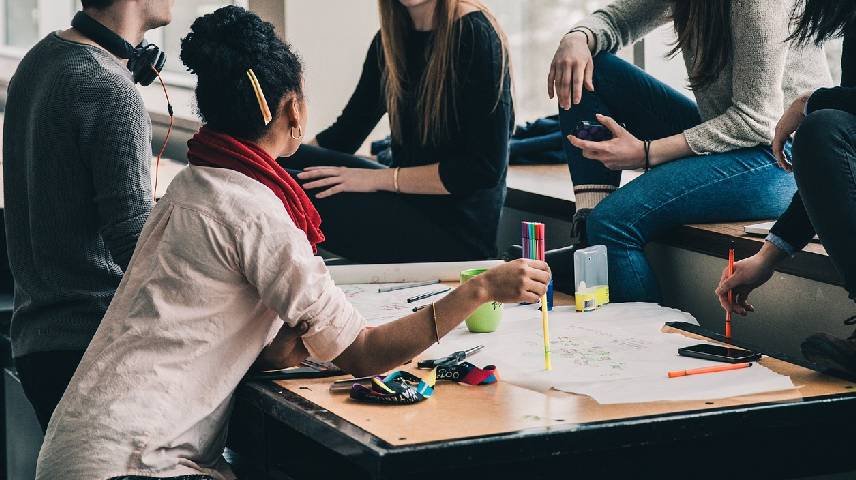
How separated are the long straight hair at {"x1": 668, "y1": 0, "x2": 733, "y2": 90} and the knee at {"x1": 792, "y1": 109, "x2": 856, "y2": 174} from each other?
57 centimetres

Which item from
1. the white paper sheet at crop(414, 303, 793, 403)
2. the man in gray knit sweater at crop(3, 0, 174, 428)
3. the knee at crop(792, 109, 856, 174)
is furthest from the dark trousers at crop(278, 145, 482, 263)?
the knee at crop(792, 109, 856, 174)

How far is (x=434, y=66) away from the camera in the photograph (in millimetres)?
2465

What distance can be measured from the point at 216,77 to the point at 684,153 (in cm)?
104

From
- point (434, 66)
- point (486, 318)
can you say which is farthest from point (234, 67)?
point (434, 66)

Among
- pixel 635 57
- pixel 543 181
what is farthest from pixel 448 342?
pixel 635 57

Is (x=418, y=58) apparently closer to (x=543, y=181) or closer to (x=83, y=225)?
(x=543, y=181)

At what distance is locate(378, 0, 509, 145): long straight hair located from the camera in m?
2.45

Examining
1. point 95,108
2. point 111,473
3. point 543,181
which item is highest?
point 95,108

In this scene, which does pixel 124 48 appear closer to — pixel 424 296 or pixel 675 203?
pixel 424 296

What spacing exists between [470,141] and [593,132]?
0.33m

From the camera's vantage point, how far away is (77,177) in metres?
1.77

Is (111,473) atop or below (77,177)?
below

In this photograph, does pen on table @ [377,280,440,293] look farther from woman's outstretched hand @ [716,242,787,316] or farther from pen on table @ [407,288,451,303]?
woman's outstretched hand @ [716,242,787,316]

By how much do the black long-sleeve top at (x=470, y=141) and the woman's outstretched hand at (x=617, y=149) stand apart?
0.29 meters
